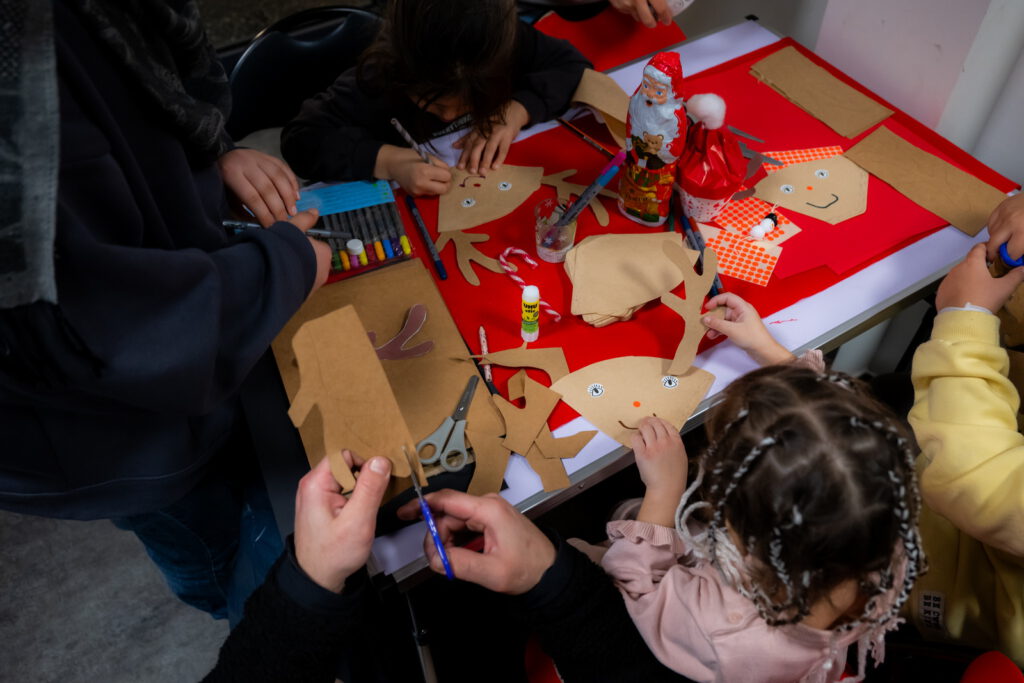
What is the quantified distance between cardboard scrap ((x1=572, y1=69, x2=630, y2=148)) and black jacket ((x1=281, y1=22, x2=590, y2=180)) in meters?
0.02

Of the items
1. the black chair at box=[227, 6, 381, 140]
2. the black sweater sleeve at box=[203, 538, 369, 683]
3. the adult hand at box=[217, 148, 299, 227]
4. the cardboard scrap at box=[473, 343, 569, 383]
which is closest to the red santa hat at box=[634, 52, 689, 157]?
the cardboard scrap at box=[473, 343, 569, 383]

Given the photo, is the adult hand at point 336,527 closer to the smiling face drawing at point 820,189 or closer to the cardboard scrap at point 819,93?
the smiling face drawing at point 820,189

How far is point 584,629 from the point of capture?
89 cm

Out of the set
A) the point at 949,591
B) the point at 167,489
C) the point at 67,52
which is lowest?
the point at 949,591

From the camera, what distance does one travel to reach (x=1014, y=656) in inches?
38.3

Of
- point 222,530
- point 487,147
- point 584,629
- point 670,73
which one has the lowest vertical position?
point 222,530

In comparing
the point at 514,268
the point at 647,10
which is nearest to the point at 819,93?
the point at 647,10

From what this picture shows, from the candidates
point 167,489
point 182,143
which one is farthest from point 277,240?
point 167,489

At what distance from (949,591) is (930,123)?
1019 mm

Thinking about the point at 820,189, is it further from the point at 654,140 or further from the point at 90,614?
the point at 90,614

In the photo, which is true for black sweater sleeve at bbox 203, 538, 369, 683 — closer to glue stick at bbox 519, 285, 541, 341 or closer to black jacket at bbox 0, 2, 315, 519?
black jacket at bbox 0, 2, 315, 519

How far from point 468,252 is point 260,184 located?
365mm

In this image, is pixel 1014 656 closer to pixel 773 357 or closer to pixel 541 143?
pixel 773 357

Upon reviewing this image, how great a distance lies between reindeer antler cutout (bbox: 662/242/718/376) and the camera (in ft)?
3.51
